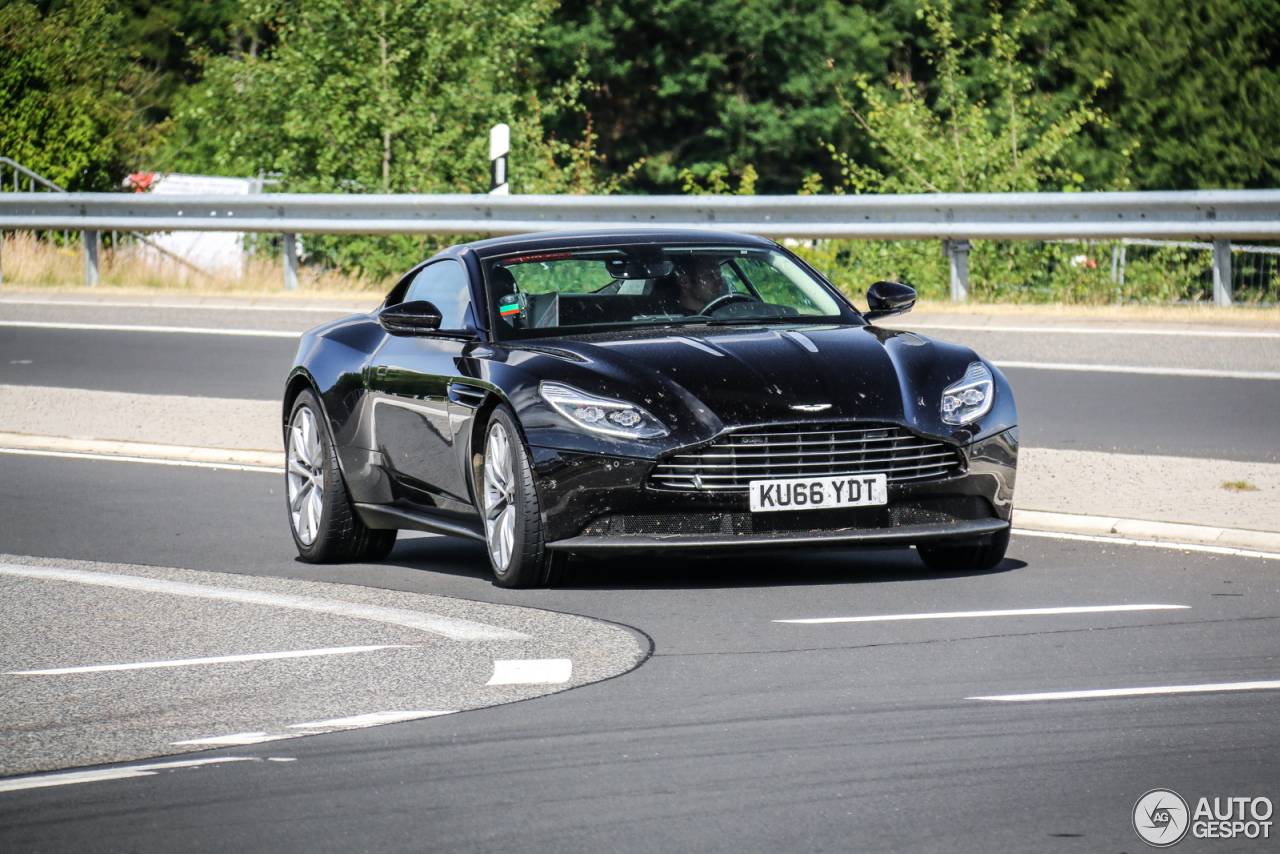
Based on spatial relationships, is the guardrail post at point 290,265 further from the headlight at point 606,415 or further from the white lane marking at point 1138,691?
the white lane marking at point 1138,691

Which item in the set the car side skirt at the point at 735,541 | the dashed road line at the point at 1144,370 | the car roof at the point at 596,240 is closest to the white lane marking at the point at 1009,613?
the car side skirt at the point at 735,541

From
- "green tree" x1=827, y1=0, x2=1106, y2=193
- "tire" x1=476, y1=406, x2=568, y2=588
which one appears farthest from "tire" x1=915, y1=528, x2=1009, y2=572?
"green tree" x1=827, y1=0, x2=1106, y2=193

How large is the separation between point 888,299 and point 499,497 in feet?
6.66

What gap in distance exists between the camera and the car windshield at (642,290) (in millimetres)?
8727

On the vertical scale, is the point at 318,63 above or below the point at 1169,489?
above

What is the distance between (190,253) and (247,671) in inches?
834

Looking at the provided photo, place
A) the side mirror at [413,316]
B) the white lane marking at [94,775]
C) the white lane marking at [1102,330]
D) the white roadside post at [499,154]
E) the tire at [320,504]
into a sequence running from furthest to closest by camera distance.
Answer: the white roadside post at [499,154], the white lane marking at [1102,330], the tire at [320,504], the side mirror at [413,316], the white lane marking at [94,775]

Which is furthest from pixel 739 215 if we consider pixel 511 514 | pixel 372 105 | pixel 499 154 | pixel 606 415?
pixel 606 415

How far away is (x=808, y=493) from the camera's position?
779 centimetres

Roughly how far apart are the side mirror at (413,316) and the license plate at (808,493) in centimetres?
169

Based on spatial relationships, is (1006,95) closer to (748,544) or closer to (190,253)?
(190,253)

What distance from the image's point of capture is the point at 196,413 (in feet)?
45.3

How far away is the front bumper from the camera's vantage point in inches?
306

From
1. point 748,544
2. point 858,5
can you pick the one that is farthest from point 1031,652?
point 858,5
